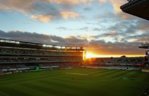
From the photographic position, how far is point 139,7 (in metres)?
8.50

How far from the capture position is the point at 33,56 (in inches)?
3014

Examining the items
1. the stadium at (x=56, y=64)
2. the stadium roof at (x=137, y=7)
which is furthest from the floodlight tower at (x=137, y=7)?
the stadium at (x=56, y=64)

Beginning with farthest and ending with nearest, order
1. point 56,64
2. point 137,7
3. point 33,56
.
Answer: point 56,64, point 33,56, point 137,7

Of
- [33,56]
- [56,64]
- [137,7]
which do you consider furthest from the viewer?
[56,64]

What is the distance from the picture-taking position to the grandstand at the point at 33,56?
216 feet

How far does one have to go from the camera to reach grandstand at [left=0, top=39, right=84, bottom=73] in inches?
2586

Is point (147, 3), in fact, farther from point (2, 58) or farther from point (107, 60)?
point (107, 60)

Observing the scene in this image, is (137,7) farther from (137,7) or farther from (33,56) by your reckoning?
(33,56)

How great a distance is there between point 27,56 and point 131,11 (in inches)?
2687

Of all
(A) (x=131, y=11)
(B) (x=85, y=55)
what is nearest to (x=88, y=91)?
(A) (x=131, y=11)

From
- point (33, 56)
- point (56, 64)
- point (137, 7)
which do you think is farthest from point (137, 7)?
point (56, 64)

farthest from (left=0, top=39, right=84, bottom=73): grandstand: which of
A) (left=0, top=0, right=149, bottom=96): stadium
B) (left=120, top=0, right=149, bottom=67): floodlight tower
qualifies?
(left=120, top=0, right=149, bottom=67): floodlight tower

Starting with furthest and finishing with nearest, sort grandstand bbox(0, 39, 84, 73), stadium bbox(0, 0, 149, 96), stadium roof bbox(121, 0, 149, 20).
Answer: grandstand bbox(0, 39, 84, 73), stadium bbox(0, 0, 149, 96), stadium roof bbox(121, 0, 149, 20)

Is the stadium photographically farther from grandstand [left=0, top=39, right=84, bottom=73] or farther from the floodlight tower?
the floodlight tower
